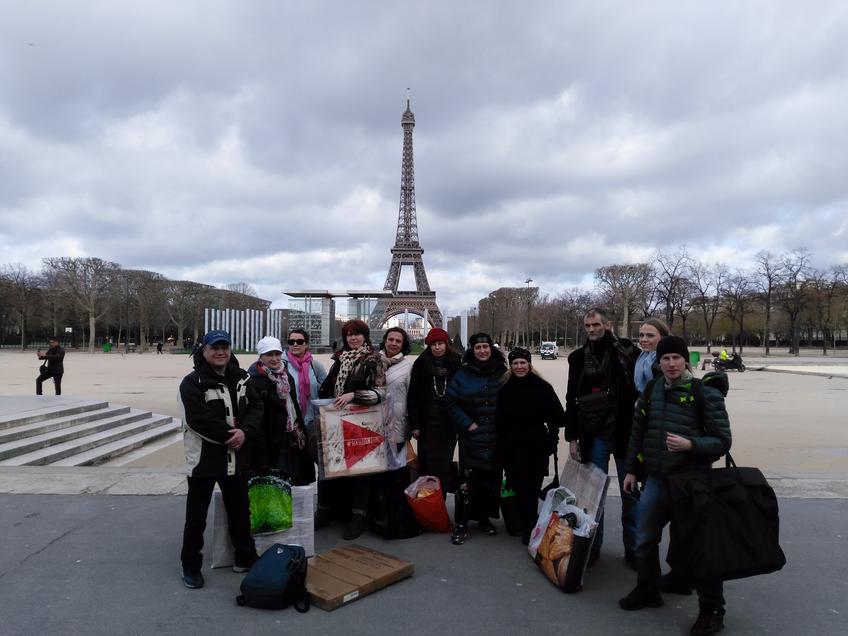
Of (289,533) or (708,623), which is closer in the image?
(708,623)

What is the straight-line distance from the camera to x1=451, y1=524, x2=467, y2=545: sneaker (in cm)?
448

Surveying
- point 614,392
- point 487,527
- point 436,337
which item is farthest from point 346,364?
point 614,392

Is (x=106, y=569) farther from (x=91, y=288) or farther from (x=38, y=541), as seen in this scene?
(x=91, y=288)

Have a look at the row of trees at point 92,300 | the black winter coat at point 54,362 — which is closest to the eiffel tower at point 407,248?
the row of trees at point 92,300

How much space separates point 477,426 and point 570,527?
1.13 meters

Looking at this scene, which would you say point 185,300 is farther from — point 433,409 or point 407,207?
point 433,409

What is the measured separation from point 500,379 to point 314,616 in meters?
2.21

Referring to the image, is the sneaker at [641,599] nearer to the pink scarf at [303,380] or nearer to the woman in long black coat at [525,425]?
the woman in long black coat at [525,425]

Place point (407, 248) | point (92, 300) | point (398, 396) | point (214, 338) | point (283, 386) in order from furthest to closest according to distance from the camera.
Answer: point (407, 248) → point (92, 300) → point (398, 396) → point (283, 386) → point (214, 338)

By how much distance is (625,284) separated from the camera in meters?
52.9

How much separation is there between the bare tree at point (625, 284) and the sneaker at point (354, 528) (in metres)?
49.8

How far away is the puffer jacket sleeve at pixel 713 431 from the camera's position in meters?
3.25

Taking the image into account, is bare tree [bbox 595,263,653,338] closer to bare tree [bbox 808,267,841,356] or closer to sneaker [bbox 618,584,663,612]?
bare tree [bbox 808,267,841,356]

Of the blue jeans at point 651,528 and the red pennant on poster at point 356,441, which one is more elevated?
the red pennant on poster at point 356,441
